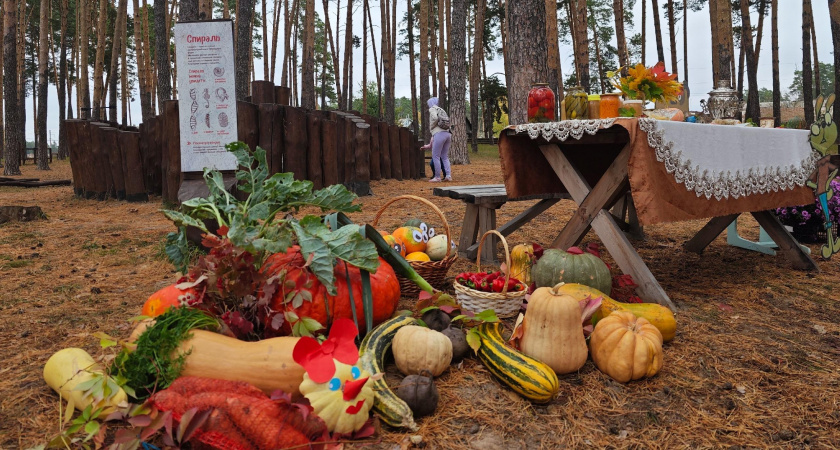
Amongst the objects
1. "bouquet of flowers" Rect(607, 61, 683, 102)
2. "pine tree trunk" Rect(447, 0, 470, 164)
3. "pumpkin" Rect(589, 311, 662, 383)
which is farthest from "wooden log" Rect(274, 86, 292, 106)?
"pumpkin" Rect(589, 311, 662, 383)

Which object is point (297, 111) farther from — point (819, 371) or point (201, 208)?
point (819, 371)

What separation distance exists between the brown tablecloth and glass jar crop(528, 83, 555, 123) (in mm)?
168

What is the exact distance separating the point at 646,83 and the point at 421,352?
249cm

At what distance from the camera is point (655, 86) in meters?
3.52

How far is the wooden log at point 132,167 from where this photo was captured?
760 cm

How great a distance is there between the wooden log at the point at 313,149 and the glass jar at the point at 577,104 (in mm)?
4582

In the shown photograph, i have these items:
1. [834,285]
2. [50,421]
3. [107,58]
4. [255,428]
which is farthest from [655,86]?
[107,58]

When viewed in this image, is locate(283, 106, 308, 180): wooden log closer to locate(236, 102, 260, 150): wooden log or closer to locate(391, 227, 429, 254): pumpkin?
locate(236, 102, 260, 150): wooden log

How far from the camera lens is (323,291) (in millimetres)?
2295

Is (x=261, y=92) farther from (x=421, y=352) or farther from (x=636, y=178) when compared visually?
(x=421, y=352)

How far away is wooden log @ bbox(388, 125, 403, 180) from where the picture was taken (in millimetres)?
11127

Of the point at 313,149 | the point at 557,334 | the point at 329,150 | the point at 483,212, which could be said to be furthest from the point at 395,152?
the point at 557,334

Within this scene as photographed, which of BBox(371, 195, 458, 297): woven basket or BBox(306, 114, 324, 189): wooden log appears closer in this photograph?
BBox(371, 195, 458, 297): woven basket

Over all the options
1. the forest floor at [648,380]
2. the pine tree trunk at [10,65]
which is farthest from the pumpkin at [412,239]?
the pine tree trunk at [10,65]
